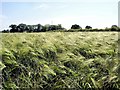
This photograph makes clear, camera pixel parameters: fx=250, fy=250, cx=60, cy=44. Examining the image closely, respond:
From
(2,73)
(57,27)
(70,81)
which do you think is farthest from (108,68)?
(57,27)

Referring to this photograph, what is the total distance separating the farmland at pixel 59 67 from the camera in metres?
2.65

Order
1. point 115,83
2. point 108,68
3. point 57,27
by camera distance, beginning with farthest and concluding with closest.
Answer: point 57,27 → point 108,68 → point 115,83

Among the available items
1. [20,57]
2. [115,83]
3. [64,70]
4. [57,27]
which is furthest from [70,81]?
[57,27]

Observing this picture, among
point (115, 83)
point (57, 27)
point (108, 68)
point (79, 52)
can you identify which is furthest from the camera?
point (57, 27)

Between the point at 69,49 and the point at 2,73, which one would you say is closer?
the point at 2,73

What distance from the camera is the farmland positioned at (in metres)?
2.65

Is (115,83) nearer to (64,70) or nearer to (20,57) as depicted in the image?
(64,70)

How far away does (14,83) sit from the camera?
265cm

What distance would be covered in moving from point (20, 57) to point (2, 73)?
1.06 ft

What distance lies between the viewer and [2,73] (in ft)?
8.94

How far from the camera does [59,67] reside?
2.82 m

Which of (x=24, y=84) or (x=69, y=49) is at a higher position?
(x=69, y=49)

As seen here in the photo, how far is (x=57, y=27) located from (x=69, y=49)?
15525 millimetres

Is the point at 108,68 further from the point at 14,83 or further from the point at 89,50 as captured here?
the point at 14,83
